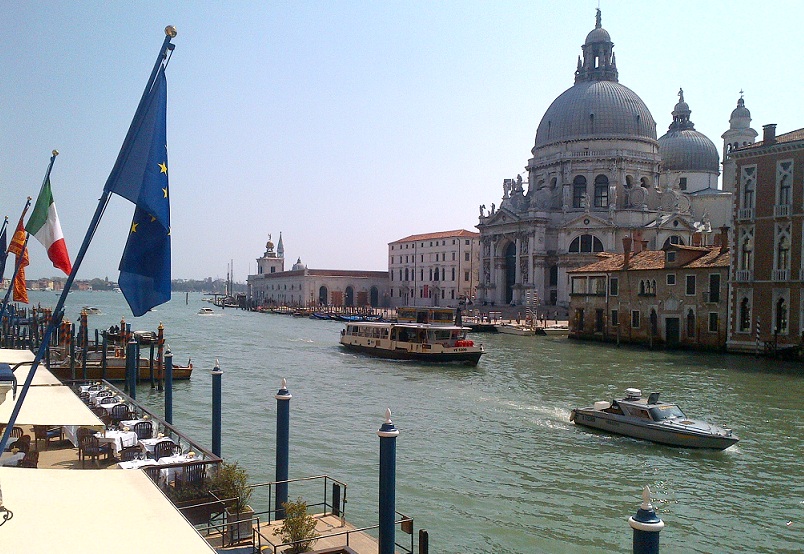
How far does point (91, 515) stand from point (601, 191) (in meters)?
71.2

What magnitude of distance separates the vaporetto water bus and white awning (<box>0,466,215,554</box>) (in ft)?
88.4

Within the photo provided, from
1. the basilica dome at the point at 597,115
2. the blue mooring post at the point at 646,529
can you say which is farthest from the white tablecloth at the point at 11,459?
the basilica dome at the point at 597,115

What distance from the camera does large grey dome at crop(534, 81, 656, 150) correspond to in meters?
72.8

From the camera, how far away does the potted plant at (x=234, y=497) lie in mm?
8750

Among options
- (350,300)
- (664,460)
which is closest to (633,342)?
(664,460)

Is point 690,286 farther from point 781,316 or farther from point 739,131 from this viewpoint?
point 739,131

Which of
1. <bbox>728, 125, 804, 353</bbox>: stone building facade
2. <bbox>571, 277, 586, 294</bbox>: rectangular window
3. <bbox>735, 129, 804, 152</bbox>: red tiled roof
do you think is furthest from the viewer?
<bbox>571, 277, 586, 294</bbox>: rectangular window

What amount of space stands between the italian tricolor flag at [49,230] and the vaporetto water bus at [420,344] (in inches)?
965

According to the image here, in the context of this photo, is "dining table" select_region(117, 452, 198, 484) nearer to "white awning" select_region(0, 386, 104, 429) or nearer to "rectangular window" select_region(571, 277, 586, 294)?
"white awning" select_region(0, 386, 104, 429)

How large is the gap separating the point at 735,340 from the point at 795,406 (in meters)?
15.8

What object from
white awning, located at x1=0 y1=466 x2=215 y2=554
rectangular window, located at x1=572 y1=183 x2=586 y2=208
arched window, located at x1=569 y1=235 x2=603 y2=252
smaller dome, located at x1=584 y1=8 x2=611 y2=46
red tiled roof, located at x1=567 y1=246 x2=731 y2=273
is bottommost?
white awning, located at x1=0 y1=466 x2=215 y2=554

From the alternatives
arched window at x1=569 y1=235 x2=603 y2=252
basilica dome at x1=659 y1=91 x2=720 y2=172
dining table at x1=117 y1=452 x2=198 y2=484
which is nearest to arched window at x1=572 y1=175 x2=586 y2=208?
arched window at x1=569 y1=235 x2=603 y2=252

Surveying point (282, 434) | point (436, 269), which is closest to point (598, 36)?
point (436, 269)

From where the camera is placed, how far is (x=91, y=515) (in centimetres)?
597
